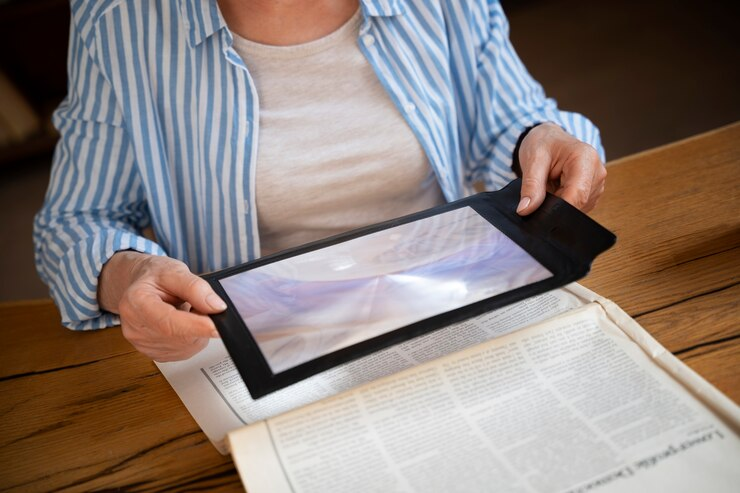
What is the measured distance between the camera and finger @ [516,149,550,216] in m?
0.71

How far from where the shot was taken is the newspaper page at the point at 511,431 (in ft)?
1.65

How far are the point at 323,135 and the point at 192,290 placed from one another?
1.30 feet

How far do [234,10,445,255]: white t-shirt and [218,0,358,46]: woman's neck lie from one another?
1 centimetres

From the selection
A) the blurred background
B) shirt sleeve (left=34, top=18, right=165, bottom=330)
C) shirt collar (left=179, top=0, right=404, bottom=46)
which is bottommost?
the blurred background

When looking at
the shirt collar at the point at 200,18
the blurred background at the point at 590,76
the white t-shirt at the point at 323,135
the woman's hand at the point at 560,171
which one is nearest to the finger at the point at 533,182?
the woman's hand at the point at 560,171

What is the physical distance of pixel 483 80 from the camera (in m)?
1.02

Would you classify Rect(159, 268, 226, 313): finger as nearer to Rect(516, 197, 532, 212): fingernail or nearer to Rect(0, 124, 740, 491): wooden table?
Rect(0, 124, 740, 491): wooden table

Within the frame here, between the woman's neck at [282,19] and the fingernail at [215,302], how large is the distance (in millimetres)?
467

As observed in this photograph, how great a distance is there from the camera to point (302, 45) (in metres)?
0.93

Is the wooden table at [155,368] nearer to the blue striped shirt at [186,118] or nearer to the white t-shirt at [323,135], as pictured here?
the blue striped shirt at [186,118]

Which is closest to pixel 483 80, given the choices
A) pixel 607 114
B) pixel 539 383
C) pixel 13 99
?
pixel 539 383

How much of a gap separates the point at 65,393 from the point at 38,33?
2.59 meters

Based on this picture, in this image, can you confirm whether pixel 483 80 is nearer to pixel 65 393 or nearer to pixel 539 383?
pixel 539 383

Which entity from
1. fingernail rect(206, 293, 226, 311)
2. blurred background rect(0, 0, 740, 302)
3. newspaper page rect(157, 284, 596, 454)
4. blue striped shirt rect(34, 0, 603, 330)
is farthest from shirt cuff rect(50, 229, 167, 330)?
blurred background rect(0, 0, 740, 302)
